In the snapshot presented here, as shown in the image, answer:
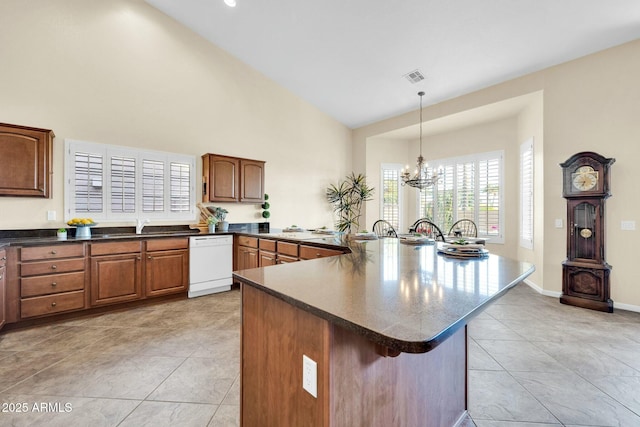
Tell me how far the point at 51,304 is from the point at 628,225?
6.79 metres

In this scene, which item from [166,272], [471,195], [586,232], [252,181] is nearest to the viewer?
[586,232]

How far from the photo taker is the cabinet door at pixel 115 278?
3205mm

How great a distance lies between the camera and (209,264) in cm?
402

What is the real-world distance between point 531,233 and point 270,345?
16.4 feet

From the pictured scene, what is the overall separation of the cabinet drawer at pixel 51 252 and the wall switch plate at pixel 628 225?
6.51 m

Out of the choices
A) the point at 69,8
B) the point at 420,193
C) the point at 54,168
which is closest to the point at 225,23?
the point at 69,8

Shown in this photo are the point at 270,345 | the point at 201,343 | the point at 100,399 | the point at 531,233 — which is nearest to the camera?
the point at 270,345

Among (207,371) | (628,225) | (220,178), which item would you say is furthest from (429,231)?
(207,371)

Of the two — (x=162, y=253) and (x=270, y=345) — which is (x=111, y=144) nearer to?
(x=162, y=253)

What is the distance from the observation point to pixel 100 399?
1.79 m

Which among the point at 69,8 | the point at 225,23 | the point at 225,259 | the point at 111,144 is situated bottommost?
the point at 225,259

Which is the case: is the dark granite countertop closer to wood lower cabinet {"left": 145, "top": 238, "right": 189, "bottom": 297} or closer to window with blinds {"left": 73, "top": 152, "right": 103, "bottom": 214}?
wood lower cabinet {"left": 145, "top": 238, "right": 189, "bottom": 297}

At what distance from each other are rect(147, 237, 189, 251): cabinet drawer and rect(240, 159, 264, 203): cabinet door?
3.96ft

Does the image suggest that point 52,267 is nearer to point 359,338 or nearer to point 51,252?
point 51,252
